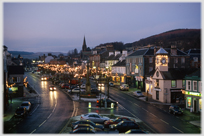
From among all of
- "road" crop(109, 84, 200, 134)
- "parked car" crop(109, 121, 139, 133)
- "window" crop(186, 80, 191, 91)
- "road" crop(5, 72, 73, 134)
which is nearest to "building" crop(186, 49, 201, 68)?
"window" crop(186, 80, 191, 91)

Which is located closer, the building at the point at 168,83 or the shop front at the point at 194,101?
the shop front at the point at 194,101

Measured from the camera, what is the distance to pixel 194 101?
38.1m

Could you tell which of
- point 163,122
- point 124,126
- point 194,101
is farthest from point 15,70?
point 194,101

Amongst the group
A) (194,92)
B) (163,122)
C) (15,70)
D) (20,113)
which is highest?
(15,70)

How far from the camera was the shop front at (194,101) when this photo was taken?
121 feet

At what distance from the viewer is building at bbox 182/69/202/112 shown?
3703 centimetres

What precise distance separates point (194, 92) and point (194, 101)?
1445mm

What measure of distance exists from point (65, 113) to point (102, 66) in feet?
245

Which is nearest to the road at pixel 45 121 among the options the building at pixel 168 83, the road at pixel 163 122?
the road at pixel 163 122

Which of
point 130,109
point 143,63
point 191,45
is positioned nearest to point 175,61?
point 143,63

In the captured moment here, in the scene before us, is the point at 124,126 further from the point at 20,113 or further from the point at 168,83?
the point at 168,83

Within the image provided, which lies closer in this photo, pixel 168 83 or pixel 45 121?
pixel 45 121

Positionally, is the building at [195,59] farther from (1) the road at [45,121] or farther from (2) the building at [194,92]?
(1) the road at [45,121]

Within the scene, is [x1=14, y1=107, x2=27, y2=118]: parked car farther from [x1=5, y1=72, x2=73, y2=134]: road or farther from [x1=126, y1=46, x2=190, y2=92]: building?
[x1=126, y1=46, x2=190, y2=92]: building
